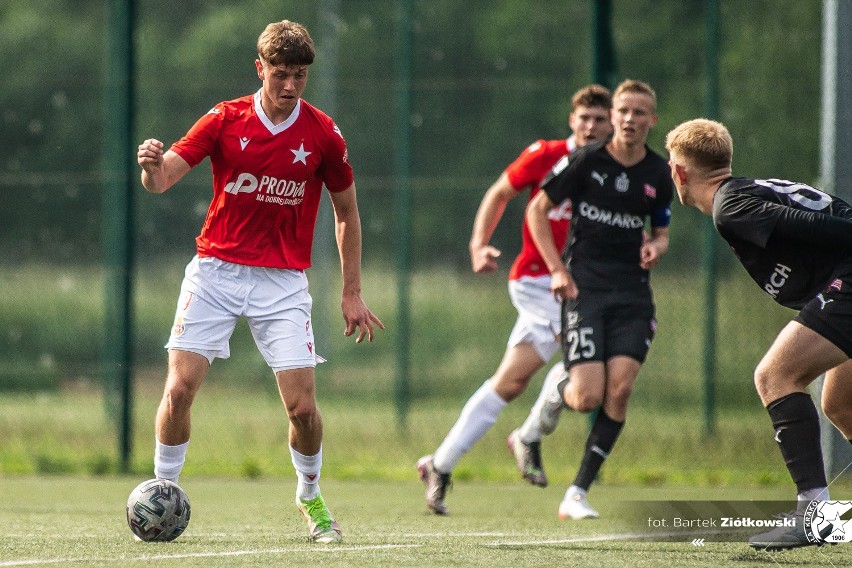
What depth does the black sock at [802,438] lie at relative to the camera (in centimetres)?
494

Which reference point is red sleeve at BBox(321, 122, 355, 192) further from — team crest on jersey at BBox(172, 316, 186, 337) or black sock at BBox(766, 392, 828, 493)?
black sock at BBox(766, 392, 828, 493)

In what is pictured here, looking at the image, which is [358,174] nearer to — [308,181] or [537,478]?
[537,478]

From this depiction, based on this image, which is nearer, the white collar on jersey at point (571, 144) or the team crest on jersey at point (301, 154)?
the team crest on jersey at point (301, 154)

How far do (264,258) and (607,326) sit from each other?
1.92m

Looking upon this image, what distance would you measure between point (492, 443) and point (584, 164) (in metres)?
3.00

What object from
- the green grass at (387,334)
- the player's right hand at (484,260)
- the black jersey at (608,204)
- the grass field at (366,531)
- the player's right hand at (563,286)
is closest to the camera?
the grass field at (366,531)

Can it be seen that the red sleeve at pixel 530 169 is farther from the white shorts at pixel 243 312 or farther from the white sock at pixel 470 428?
the white shorts at pixel 243 312

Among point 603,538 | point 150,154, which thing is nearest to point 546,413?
point 603,538

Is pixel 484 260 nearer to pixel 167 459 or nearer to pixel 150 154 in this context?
pixel 167 459

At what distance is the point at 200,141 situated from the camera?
5.55 meters

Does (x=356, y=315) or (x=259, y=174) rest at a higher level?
(x=259, y=174)

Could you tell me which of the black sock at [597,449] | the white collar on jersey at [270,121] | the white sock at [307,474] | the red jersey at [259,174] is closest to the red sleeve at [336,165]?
the red jersey at [259,174]

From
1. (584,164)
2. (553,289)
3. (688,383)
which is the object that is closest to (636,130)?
(584,164)

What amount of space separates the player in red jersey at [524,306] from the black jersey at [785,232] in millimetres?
2090
